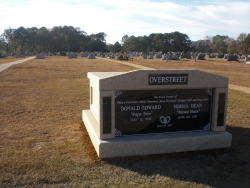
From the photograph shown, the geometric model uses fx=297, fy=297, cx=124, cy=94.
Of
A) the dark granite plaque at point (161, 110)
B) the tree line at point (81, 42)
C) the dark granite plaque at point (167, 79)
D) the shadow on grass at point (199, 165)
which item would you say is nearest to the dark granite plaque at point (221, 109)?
the dark granite plaque at point (161, 110)

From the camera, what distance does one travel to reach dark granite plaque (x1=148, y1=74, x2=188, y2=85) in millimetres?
5133

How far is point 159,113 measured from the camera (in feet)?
17.6

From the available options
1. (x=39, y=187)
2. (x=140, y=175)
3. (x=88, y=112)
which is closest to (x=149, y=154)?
(x=140, y=175)

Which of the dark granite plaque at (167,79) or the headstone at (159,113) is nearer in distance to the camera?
the headstone at (159,113)

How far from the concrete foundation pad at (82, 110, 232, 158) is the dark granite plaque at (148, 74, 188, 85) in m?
0.92

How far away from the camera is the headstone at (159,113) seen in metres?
4.97

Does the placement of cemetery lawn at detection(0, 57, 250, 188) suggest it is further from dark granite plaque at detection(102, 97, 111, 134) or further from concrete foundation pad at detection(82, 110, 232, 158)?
dark granite plaque at detection(102, 97, 111, 134)

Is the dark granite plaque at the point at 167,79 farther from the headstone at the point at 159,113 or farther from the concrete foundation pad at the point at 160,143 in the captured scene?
the concrete foundation pad at the point at 160,143

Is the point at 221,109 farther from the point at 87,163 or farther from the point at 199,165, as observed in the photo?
the point at 87,163

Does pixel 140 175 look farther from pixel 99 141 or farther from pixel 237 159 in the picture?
pixel 237 159

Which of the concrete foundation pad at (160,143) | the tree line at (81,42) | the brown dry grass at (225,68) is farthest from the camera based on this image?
the tree line at (81,42)

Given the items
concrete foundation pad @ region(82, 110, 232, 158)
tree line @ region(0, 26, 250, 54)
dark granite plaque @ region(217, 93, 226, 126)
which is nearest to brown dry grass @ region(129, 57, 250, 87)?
dark granite plaque @ region(217, 93, 226, 126)

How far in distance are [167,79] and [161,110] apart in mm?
584

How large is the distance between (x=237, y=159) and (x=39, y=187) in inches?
127
